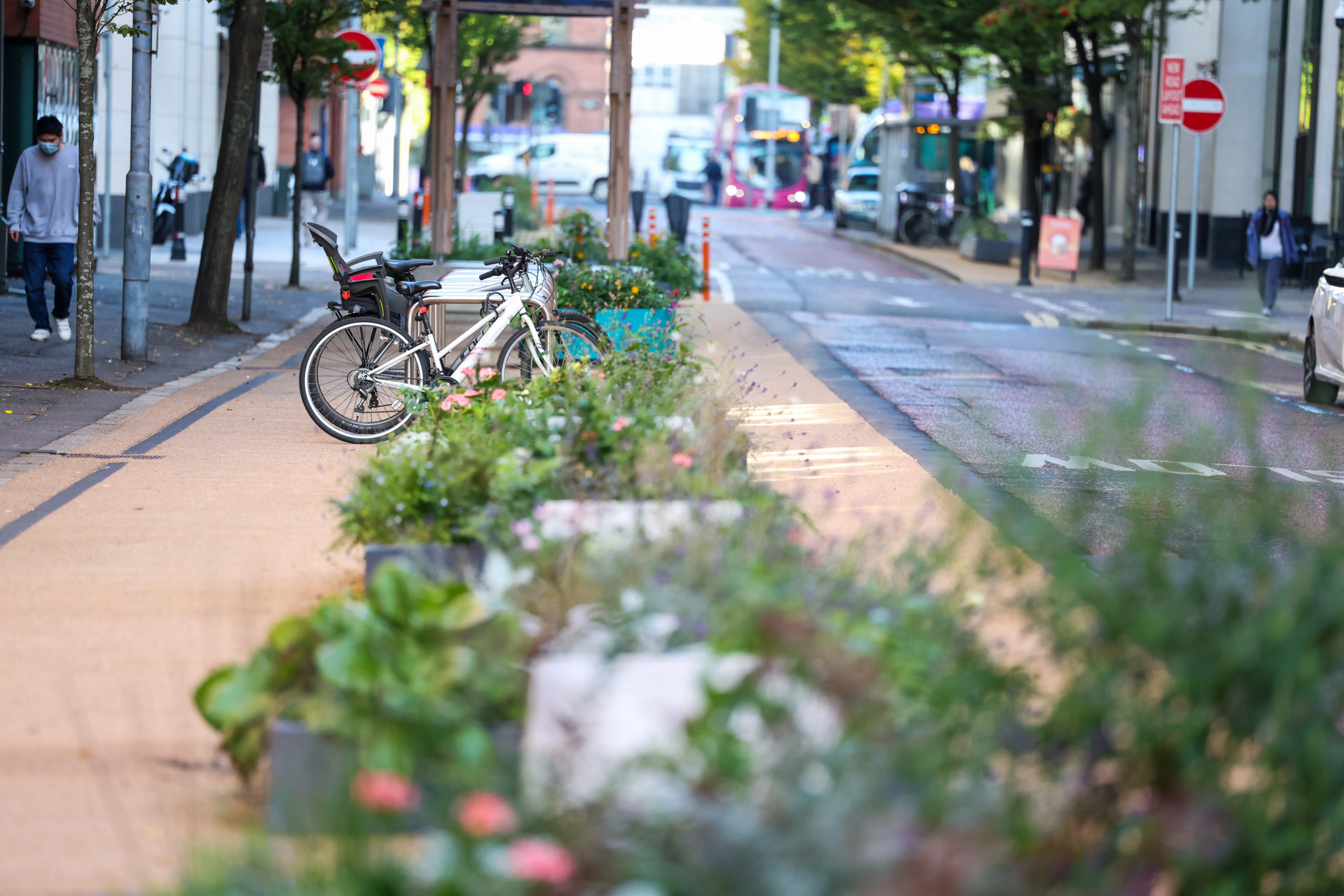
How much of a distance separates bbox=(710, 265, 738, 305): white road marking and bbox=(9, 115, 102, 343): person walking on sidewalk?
9706mm

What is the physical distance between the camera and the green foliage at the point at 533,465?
527cm

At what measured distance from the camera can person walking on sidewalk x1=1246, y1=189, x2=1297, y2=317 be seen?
22844 mm

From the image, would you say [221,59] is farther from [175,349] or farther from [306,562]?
[306,562]

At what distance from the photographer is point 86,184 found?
11.7 meters

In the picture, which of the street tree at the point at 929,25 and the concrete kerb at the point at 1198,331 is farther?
the street tree at the point at 929,25

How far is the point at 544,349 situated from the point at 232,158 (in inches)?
281

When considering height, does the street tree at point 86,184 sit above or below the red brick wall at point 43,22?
below

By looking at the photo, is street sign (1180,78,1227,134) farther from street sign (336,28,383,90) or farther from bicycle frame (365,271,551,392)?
bicycle frame (365,271,551,392)

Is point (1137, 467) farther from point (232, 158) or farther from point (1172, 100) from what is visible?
point (1172, 100)

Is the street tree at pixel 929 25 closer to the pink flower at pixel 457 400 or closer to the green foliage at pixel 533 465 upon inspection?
the pink flower at pixel 457 400

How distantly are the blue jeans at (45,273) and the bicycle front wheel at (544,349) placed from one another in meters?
5.66

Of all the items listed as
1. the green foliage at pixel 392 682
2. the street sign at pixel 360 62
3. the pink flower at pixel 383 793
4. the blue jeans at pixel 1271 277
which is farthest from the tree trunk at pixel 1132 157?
the pink flower at pixel 383 793

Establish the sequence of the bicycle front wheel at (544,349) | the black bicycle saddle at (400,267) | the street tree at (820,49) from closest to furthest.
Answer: the bicycle front wheel at (544,349), the black bicycle saddle at (400,267), the street tree at (820,49)

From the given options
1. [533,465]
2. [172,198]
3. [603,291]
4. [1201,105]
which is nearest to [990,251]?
[1201,105]
